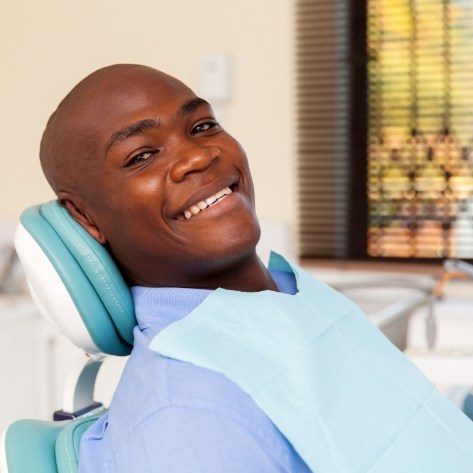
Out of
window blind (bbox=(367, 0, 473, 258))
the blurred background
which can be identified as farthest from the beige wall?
window blind (bbox=(367, 0, 473, 258))

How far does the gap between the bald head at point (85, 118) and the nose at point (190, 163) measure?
0.31ft

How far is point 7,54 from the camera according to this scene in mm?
2951

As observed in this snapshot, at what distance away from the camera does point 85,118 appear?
1.06 m

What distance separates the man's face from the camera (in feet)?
3.39

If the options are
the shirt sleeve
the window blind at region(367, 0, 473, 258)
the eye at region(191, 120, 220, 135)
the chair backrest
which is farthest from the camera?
the window blind at region(367, 0, 473, 258)

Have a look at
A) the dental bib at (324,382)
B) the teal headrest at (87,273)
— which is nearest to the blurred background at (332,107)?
the dental bib at (324,382)

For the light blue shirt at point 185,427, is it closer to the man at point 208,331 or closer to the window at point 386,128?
the man at point 208,331

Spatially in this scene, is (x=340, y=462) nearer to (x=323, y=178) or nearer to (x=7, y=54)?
(x=323, y=178)

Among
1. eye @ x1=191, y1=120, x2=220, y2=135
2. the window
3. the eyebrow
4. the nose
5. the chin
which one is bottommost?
the window

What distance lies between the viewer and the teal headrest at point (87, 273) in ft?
3.48

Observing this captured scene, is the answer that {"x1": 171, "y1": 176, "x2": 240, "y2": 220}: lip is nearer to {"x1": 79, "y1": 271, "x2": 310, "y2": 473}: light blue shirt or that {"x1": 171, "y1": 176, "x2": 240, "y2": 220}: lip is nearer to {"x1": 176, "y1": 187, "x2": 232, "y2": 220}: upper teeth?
{"x1": 176, "y1": 187, "x2": 232, "y2": 220}: upper teeth

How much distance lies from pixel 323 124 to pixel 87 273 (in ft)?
Result: 6.00

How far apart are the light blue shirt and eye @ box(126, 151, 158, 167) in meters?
0.23

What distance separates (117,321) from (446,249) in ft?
5.88
